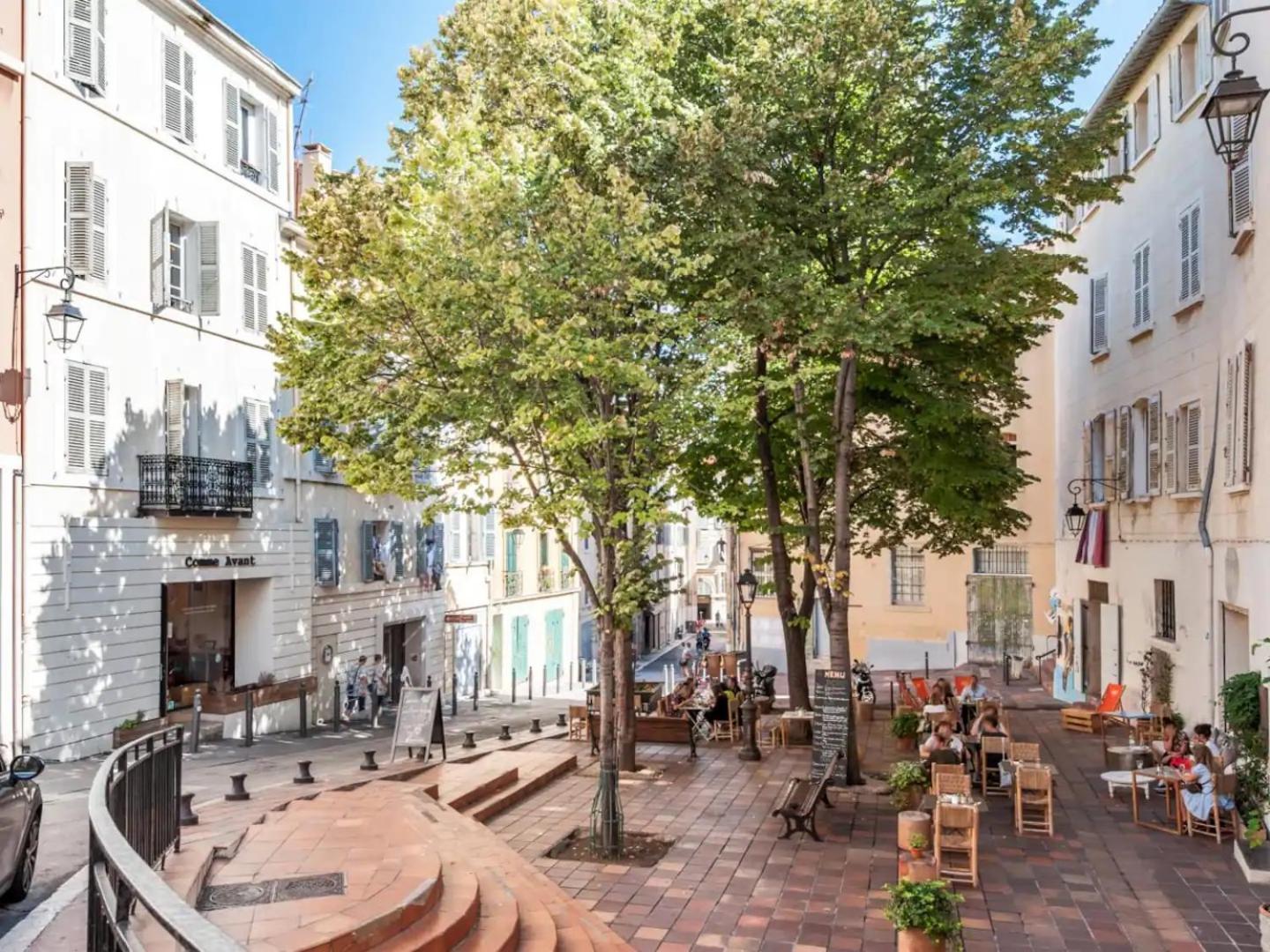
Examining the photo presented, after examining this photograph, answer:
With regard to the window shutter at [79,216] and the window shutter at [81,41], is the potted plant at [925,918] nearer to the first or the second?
the window shutter at [79,216]

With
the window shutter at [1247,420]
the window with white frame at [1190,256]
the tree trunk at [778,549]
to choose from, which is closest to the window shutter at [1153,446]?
the window with white frame at [1190,256]

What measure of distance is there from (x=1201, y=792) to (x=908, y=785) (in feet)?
11.1

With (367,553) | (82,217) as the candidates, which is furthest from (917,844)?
(367,553)

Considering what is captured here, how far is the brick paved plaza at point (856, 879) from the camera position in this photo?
32.6ft

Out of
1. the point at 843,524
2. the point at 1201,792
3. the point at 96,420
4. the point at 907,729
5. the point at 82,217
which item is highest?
the point at 82,217

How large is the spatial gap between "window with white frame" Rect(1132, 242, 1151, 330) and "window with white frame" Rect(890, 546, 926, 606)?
1632 cm

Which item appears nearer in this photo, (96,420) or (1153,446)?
(96,420)

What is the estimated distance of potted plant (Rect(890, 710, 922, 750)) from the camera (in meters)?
19.9

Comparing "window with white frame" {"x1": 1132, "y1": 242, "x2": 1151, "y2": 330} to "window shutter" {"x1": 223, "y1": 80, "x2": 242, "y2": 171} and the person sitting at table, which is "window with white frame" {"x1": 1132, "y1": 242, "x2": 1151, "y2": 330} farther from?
"window shutter" {"x1": 223, "y1": 80, "x2": 242, "y2": 171}

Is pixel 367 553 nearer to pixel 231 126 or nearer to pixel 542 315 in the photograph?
pixel 231 126

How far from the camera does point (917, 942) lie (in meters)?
8.80

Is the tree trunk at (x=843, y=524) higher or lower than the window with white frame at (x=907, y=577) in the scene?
higher

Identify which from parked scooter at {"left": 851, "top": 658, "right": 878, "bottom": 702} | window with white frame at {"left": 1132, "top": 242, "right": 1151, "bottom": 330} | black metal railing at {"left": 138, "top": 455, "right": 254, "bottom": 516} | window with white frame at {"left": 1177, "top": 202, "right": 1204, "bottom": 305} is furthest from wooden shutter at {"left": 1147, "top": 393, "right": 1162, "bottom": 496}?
black metal railing at {"left": 138, "top": 455, "right": 254, "bottom": 516}

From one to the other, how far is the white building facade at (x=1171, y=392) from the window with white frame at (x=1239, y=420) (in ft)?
0.12
